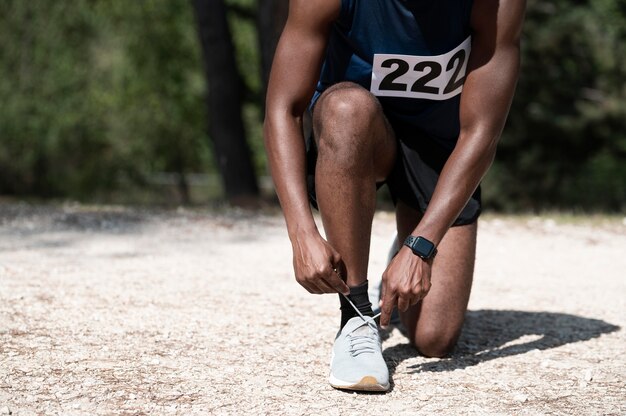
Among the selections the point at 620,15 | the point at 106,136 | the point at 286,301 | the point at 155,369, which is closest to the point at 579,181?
the point at 620,15

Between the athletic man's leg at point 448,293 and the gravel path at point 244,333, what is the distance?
80mm

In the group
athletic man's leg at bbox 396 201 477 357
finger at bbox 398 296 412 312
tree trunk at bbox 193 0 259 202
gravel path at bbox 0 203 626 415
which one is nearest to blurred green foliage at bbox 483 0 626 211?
tree trunk at bbox 193 0 259 202

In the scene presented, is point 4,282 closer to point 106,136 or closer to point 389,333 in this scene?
point 389,333

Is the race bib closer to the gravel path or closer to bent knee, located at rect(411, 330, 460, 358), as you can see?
bent knee, located at rect(411, 330, 460, 358)

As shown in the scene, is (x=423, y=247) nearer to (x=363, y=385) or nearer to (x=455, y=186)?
(x=455, y=186)

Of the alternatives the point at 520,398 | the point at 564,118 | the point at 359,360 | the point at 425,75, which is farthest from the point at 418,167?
the point at 564,118

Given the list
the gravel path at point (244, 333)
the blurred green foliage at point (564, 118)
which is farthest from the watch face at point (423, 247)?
the blurred green foliage at point (564, 118)

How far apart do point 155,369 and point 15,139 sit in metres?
15.1

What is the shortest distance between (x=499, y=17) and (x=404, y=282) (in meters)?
0.99

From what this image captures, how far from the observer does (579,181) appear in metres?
18.1

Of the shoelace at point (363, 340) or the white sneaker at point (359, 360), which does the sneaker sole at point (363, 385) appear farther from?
the shoelace at point (363, 340)

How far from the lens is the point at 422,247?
8.91ft

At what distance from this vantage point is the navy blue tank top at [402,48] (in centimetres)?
298

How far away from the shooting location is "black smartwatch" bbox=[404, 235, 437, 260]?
2.71 meters
